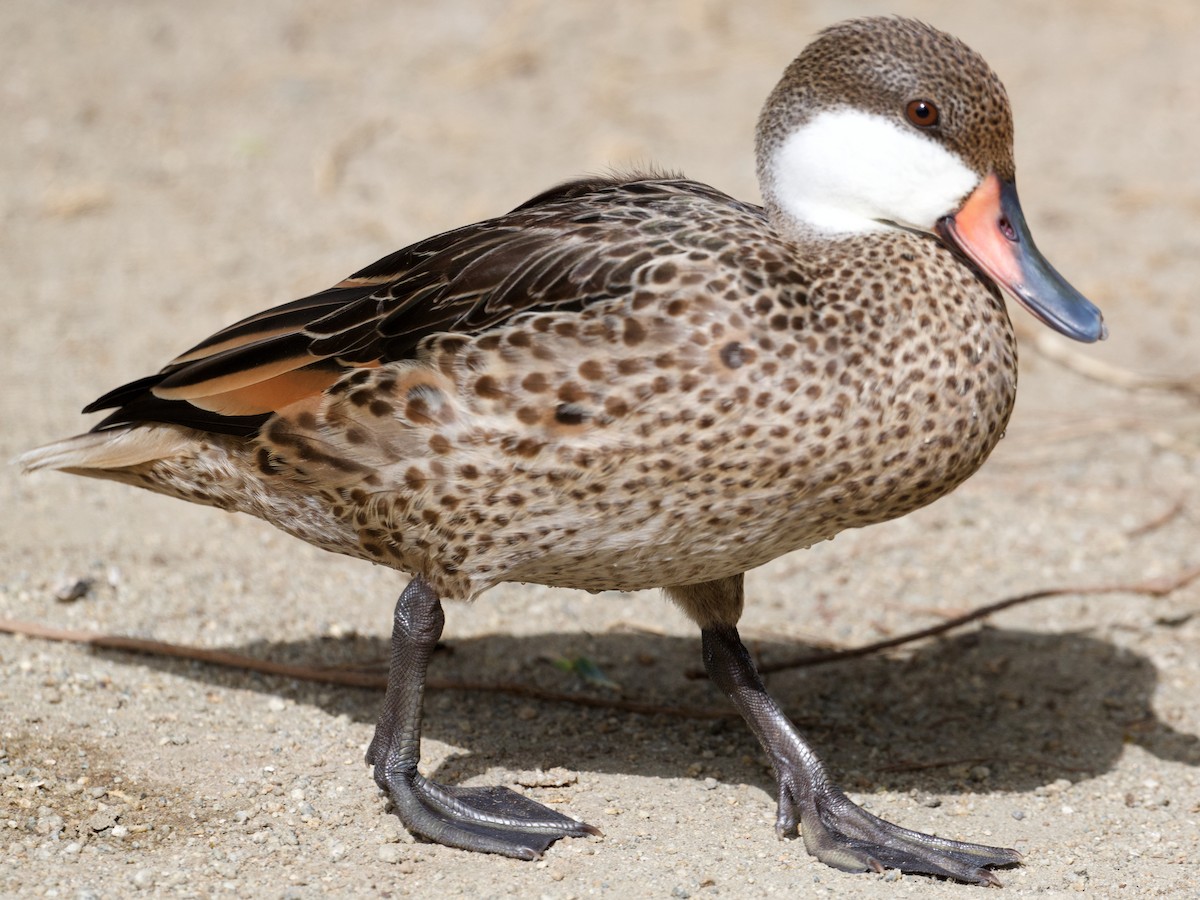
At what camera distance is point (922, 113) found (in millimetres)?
3299

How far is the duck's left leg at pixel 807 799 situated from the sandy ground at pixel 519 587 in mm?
78

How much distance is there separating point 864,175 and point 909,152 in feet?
0.35

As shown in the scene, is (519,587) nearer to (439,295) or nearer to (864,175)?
(439,295)

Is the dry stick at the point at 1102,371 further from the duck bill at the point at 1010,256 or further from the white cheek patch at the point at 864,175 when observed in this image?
the white cheek patch at the point at 864,175

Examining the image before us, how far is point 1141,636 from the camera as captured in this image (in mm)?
4777

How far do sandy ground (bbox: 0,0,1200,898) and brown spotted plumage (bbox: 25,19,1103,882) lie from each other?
329mm

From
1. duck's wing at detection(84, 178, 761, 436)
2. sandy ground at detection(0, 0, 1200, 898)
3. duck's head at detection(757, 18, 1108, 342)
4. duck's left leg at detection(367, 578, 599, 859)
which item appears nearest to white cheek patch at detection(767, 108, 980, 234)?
duck's head at detection(757, 18, 1108, 342)

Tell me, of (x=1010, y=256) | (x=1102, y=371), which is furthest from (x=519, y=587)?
(x=1102, y=371)

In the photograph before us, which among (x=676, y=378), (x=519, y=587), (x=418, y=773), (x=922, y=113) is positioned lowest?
(x=519, y=587)

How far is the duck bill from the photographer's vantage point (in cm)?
336

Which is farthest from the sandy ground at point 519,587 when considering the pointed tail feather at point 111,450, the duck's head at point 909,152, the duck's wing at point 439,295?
the duck's head at point 909,152

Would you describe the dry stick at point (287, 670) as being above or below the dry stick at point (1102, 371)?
below

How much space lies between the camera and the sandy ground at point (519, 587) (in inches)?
138

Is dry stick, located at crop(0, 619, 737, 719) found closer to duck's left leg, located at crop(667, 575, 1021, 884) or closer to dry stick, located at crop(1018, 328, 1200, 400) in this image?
duck's left leg, located at crop(667, 575, 1021, 884)
